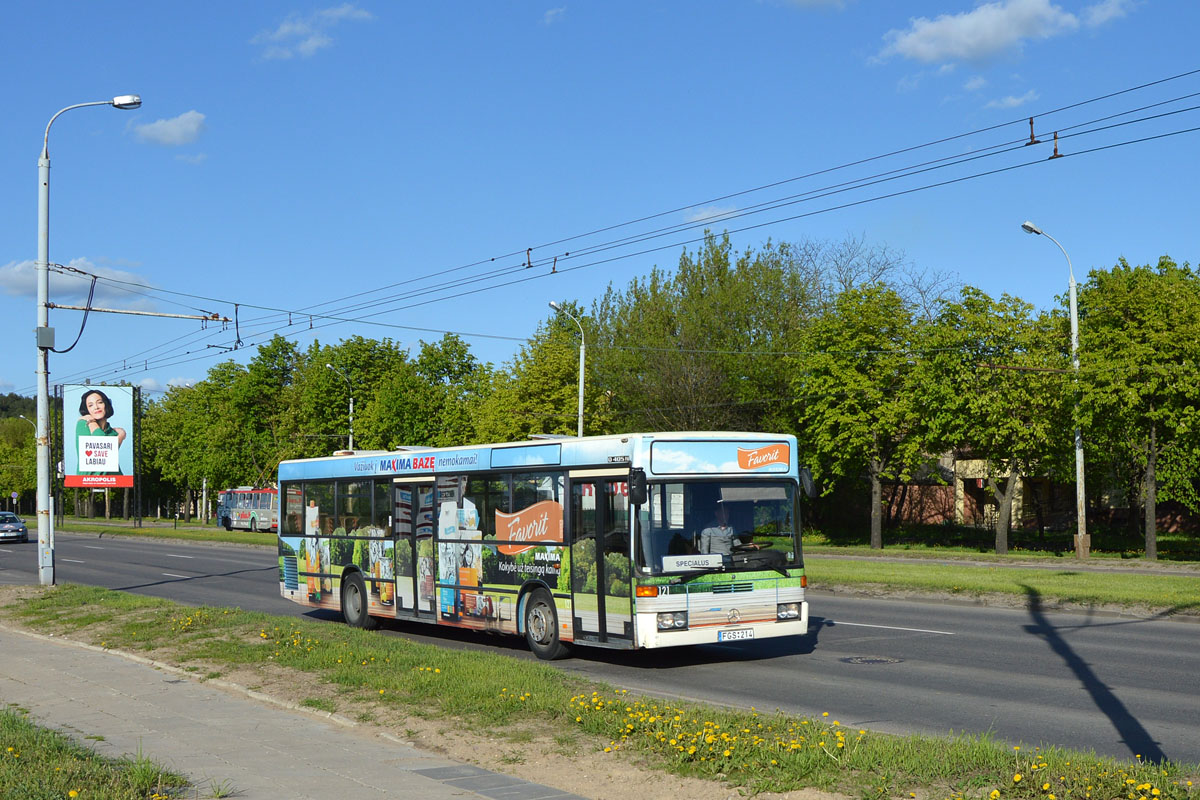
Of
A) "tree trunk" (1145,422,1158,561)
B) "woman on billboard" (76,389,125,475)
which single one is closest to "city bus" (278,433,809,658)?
"woman on billboard" (76,389,125,475)

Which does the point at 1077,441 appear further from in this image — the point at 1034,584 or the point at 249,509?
the point at 249,509

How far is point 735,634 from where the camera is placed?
13.4m

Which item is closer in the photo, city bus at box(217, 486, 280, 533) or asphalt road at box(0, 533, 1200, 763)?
asphalt road at box(0, 533, 1200, 763)

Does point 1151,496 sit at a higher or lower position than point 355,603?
higher

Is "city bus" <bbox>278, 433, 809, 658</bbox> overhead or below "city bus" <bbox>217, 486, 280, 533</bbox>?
overhead

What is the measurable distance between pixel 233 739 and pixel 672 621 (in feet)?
18.0

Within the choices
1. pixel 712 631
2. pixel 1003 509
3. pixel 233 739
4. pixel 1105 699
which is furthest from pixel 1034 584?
pixel 1003 509

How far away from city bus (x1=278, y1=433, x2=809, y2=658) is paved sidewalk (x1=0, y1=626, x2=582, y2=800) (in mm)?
4218

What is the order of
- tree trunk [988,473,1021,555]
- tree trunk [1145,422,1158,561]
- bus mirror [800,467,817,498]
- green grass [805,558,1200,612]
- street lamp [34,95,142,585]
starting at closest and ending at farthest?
1. bus mirror [800,467,817,498]
2. green grass [805,558,1200,612]
3. street lamp [34,95,142,585]
4. tree trunk [1145,422,1158,561]
5. tree trunk [988,473,1021,555]

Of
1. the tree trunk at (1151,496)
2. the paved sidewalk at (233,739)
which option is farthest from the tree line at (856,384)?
the paved sidewalk at (233,739)

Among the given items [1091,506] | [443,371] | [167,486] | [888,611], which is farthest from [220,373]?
[888,611]

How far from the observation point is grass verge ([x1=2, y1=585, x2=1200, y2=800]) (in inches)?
264

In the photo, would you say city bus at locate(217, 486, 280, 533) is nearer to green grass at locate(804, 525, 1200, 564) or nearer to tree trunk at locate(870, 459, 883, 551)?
green grass at locate(804, 525, 1200, 564)

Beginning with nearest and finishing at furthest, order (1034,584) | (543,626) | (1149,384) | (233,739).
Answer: (233,739)
(543,626)
(1034,584)
(1149,384)
